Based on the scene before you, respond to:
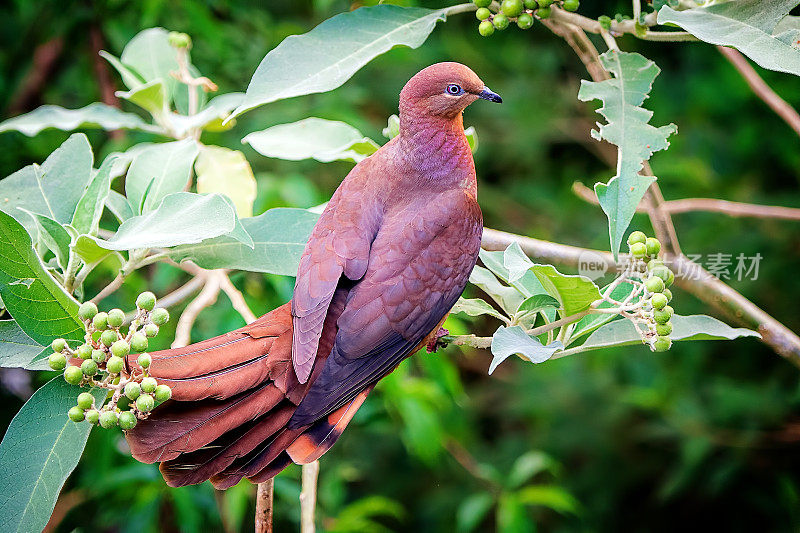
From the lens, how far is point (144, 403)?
111 centimetres

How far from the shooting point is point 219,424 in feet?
4.13

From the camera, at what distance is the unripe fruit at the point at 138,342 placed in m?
1.14

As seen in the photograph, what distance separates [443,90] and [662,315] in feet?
2.09

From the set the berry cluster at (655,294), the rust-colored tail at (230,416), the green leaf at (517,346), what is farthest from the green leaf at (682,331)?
the rust-colored tail at (230,416)

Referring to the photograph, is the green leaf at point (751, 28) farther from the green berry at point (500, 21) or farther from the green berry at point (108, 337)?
the green berry at point (108, 337)

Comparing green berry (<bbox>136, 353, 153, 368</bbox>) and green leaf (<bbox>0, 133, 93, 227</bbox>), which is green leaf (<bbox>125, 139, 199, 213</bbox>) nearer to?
green leaf (<bbox>0, 133, 93, 227</bbox>)

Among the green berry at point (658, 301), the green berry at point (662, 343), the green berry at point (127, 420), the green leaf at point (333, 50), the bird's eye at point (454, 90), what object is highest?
the green leaf at point (333, 50)

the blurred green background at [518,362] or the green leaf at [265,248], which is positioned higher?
the green leaf at [265,248]

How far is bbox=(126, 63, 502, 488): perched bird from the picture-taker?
1261mm

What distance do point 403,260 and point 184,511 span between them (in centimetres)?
160

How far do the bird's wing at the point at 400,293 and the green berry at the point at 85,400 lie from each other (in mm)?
374

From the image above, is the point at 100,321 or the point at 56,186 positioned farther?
the point at 56,186

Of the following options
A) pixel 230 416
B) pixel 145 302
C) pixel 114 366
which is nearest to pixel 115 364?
pixel 114 366

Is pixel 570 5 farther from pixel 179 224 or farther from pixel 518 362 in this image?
pixel 518 362
